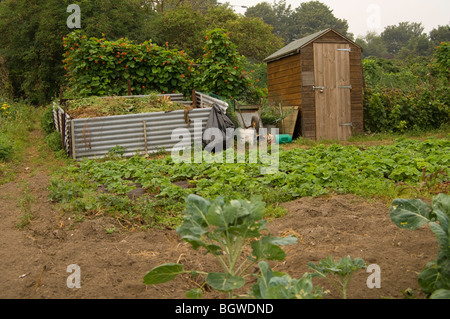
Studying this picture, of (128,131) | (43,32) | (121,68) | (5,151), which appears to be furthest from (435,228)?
(43,32)

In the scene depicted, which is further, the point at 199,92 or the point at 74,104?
the point at 199,92

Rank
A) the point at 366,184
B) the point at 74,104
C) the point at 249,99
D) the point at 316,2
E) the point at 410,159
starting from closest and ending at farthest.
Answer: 1. the point at 366,184
2. the point at 410,159
3. the point at 74,104
4. the point at 249,99
5. the point at 316,2

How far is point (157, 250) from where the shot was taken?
4055 millimetres

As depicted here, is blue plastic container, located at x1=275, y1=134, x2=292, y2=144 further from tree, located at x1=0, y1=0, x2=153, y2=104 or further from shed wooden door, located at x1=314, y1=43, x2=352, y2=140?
tree, located at x1=0, y1=0, x2=153, y2=104

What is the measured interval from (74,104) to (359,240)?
9.65 m

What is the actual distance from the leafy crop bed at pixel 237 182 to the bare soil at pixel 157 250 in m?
0.28

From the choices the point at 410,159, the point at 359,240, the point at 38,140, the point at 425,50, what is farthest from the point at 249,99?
the point at 425,50

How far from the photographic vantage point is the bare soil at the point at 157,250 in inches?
114

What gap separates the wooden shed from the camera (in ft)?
41.8

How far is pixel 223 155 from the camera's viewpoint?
860 centimetres

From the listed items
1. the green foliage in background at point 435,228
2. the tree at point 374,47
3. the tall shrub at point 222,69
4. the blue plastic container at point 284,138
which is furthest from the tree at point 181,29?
the tree at point 374,47

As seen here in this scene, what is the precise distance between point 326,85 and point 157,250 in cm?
996

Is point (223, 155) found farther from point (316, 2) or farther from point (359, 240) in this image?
point (316, 2)

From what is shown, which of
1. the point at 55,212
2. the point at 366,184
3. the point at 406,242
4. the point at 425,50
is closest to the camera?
the point at 406,242
